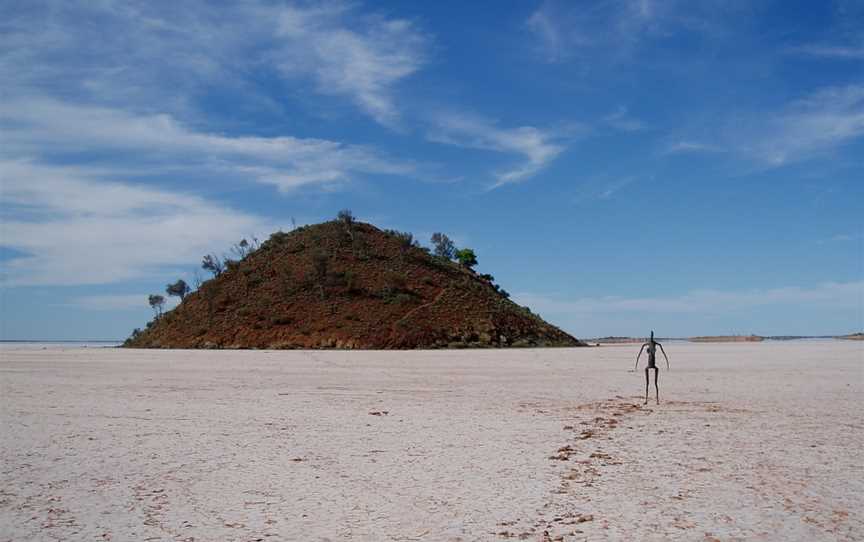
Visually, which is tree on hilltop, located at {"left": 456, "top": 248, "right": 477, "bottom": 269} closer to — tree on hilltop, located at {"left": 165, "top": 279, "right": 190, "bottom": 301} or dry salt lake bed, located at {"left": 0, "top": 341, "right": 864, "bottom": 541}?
tree on hilltop, located at {"left": 165, "top": 279, "right": 190, "bottom": 301}

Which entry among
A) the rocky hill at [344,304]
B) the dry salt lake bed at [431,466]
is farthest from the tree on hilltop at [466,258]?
the dry salt lake bed at [431,466]

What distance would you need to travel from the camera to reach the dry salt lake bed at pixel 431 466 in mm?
6824

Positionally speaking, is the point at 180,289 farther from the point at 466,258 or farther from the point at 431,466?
the point at 431,466

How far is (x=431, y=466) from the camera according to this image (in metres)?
9.56

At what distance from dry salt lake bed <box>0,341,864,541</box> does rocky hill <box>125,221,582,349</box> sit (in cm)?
3918

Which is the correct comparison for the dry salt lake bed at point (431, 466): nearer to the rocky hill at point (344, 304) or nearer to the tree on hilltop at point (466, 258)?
the rocky hill at point (344, 304)

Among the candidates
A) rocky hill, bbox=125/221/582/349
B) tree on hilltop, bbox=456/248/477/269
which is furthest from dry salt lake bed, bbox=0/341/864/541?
tree on hilltop, bbox=456/248/477/269

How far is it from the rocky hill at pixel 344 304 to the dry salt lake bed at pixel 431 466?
39182 mm

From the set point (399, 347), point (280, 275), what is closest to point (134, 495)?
point (399, 347)

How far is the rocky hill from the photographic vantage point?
192 feet

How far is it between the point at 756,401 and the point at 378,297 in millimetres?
49730

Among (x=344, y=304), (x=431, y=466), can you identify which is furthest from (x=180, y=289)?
(x=431, y=466)

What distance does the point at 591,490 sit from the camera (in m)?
8.09

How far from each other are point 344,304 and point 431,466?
5455 centimetres
